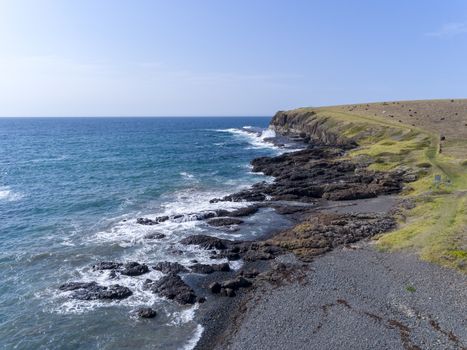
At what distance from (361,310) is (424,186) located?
33404 millimetres

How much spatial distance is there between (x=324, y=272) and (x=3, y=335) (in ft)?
83.7

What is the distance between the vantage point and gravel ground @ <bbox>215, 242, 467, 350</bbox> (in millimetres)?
24312

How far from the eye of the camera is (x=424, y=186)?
5419cm

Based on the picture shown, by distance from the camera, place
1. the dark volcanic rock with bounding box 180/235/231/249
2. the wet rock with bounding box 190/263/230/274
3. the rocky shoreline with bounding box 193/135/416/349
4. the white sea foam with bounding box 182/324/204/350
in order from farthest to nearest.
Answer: the dark volcanic rock with bounding box 180/235/231/249 → the wet rock with bounding box 190/263/230/274 → the rocky shoreline with bounding box 193/135/416/349 → the white sea foam with bounding box 182/324/204/350

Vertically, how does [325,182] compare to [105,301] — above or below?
above

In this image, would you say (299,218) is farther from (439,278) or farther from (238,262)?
(439,278)

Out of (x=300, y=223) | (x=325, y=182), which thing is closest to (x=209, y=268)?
(x=300, y=223)

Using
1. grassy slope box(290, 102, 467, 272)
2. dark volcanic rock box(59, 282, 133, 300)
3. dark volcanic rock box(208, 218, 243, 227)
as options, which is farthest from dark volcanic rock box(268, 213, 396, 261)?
dark volcanic rock box(59, 282, 133, 300)

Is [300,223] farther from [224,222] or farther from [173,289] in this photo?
[173,289]

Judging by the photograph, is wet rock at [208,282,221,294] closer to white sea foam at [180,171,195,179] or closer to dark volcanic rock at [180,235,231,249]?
dark volcanic rock at [180,235,231,249]

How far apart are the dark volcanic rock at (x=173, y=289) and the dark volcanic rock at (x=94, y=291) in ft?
7.13

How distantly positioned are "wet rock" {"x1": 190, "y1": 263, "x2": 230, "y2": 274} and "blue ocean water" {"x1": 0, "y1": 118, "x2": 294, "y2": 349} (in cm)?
124

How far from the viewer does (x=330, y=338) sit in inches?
969

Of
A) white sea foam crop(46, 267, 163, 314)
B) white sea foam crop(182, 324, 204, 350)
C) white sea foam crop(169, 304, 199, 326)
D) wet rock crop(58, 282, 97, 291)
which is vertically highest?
wet rock crop(58, 282, 97, 291)
